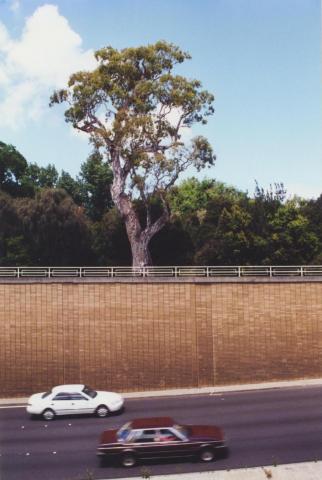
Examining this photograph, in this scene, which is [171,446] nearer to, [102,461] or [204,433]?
[204,433]

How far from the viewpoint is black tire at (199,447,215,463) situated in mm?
17234

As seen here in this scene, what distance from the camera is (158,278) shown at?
27.7 m

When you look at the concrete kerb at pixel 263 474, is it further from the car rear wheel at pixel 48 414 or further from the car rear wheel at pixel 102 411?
the car rear wheel at pixel 48 414

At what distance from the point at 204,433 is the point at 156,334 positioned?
1011 centimetres

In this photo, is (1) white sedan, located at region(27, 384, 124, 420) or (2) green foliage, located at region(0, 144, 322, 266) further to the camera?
(2) green foliage, located at region(0, 144, 322, 266)

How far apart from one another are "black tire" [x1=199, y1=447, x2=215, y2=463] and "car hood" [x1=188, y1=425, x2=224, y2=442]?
34cm

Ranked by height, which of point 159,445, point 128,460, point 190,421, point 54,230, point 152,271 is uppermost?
point 54,230

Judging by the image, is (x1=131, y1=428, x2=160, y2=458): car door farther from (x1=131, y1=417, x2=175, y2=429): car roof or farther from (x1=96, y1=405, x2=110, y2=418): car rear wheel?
(x1=96, y1=405, x2=110, y2=418): car rear wheel

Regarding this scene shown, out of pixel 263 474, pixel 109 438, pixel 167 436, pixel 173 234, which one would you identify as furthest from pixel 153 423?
pixel 173 234

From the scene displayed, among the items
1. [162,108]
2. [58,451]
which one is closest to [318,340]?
[58,451]

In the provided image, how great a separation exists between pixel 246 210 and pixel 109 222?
10.3 m

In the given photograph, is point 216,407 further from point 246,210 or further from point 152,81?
point 152,81

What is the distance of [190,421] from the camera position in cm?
2128

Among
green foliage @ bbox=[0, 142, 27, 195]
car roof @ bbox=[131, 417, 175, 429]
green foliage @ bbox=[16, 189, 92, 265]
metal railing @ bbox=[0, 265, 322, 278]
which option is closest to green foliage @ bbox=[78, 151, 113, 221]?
green foliage @ bbox=[0, 142, 27, 195]
